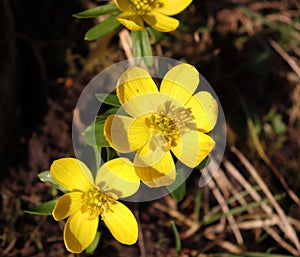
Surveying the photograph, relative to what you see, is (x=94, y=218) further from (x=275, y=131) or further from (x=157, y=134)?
(x=275, y=131)

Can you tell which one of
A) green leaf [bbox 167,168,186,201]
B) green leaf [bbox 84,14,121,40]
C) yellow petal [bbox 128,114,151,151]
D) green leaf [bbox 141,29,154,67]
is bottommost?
green leaf [bbox 167,168,186,201]

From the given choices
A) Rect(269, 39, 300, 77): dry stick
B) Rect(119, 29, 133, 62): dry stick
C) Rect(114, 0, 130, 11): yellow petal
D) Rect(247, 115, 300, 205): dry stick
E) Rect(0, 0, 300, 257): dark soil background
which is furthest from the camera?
Rect(269, 39, 300, 77): dry stick

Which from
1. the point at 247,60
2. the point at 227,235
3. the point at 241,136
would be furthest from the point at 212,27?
the point at 227,235

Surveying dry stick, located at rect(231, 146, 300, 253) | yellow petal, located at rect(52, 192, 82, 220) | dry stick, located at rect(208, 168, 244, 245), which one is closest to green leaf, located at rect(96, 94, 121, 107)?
yellow petal, located at rect(52, 192, 82, 220)

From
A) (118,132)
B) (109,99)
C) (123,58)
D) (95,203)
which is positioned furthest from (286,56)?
(95,203)

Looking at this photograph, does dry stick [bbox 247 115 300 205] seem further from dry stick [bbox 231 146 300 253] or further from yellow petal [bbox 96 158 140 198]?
yellow petal [bbox 96 158 140 198]

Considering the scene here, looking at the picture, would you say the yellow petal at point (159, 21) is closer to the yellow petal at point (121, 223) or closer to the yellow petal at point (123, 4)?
the yellow petal at point (123, 4)

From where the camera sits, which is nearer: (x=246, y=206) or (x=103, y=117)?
(x=103, y=117)
